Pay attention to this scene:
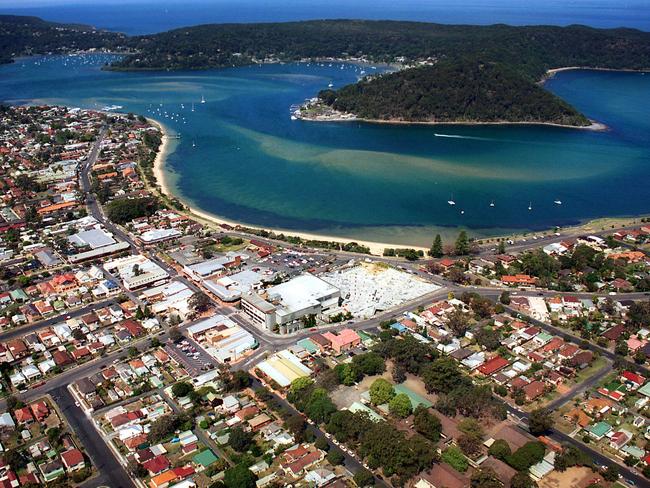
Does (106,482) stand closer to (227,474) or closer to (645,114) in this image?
(227,474)

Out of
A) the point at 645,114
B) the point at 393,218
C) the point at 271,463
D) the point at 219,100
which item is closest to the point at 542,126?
the point at 645,114

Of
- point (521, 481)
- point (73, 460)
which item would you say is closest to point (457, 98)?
point (521, 481)

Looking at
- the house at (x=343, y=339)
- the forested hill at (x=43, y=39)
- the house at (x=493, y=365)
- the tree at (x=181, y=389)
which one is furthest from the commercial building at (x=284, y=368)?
the forested hill at (x=43, y=39)

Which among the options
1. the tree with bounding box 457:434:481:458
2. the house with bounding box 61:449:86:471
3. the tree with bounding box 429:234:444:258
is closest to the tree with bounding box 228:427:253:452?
the house with bounding box 61:449:86:471

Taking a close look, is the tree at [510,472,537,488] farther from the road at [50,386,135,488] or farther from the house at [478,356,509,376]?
the road at [50,386,135,488]

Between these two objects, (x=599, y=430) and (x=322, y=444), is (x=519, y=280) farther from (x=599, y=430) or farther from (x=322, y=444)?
(x=322, y=444)

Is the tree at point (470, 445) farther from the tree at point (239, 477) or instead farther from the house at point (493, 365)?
the tree at point (239, 477)

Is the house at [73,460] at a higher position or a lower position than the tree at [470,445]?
lower
